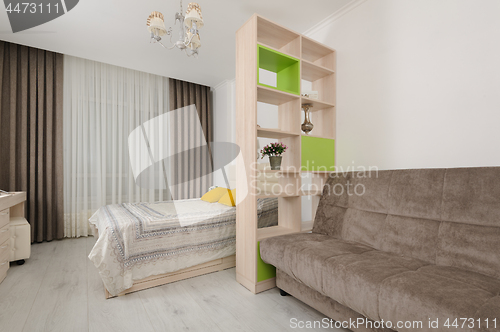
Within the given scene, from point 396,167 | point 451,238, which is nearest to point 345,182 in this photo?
point 396,167

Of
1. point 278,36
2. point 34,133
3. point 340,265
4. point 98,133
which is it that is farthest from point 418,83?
point 34,133

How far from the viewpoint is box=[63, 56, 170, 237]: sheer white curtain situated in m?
3.78

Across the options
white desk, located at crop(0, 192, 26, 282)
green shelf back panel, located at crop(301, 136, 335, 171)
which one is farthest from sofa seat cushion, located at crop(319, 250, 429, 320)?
white desk, located at crop(0, 192, 26, 282)

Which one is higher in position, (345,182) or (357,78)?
(357,78)

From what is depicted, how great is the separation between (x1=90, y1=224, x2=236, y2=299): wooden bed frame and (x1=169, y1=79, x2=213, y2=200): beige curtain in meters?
2.34

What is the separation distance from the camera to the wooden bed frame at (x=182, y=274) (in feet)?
7.05

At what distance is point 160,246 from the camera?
7.39 ft

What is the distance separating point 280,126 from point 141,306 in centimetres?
195

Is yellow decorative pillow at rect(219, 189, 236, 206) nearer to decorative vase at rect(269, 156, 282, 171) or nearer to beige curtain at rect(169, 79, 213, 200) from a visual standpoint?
decorative vase at rect(269, 156, 282, 171)

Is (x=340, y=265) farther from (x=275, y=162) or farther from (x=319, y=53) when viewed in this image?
(x=319, y=53)

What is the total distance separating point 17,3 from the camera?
2566mm

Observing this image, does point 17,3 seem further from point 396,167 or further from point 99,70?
point 396,167

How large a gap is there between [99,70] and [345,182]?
159 inches

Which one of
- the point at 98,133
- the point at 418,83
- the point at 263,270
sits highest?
the point at 418,83
